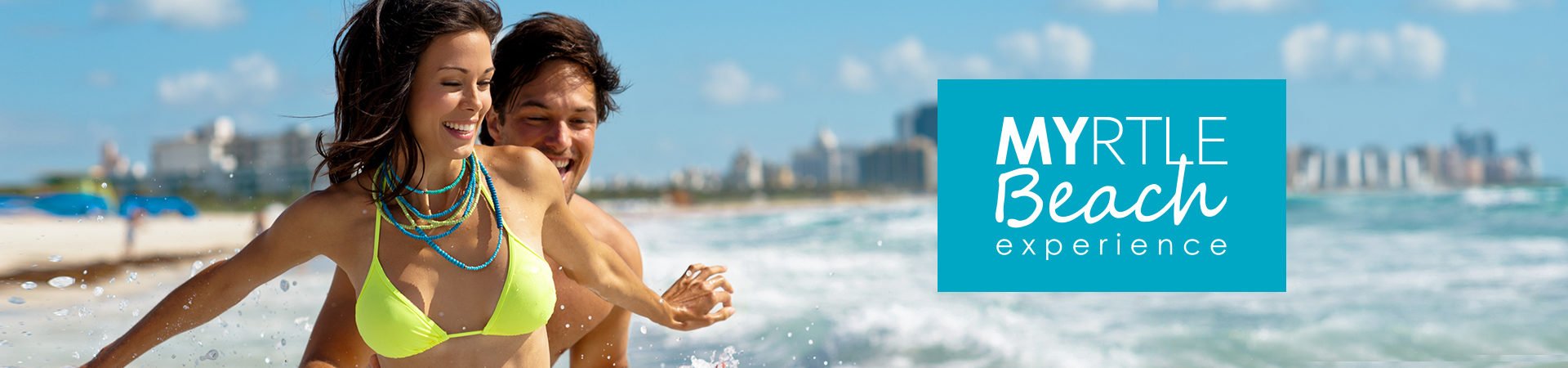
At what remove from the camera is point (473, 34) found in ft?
6.67

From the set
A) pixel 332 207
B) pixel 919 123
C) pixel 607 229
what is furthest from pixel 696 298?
pixel 919 123

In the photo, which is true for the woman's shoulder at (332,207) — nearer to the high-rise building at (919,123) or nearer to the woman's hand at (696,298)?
the woman's hand at (696,298)

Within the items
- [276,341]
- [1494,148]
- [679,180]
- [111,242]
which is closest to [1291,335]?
[276,341]

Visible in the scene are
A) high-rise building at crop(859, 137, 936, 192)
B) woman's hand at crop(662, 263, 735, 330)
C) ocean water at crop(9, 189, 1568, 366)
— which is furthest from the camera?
high-rise building at crop(859, 137, 936, 192)

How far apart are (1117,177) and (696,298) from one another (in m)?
5.91

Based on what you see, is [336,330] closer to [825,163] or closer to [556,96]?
[556,96]

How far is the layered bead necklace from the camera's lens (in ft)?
6.74

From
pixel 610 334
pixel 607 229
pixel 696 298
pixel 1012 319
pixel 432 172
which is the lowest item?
pixel 1012 319

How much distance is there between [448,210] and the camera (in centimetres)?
209

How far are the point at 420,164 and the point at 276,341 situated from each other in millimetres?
5989

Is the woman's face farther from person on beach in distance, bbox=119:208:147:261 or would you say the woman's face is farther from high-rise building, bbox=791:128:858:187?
high-rise building, bbox=791:128:858:187

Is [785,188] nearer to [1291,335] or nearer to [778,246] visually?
[778,246]

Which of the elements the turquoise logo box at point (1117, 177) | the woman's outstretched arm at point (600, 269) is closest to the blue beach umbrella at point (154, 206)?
the turquoise logo box at point (1117, 177)

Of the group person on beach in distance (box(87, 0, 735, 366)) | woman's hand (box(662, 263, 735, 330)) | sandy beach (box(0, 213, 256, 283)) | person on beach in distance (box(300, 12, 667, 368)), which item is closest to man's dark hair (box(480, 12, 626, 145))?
person on beach in distance (box(300, 12, 667, 368))
